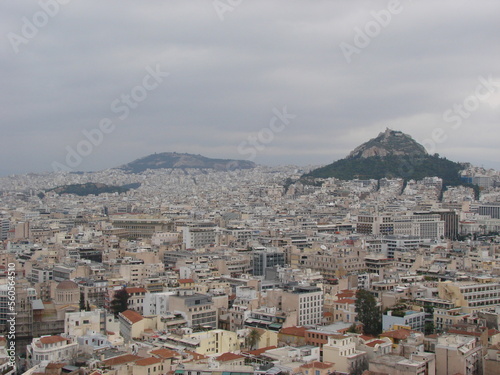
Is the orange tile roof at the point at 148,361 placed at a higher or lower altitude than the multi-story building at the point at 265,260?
lower

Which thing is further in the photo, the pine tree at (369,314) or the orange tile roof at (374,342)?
the pine tree at (369,314)

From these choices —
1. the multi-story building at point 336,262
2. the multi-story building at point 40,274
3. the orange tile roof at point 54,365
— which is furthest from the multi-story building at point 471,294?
the multi-story building at point 40,274

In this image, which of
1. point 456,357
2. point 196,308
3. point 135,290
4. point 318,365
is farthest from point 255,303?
point 456,357

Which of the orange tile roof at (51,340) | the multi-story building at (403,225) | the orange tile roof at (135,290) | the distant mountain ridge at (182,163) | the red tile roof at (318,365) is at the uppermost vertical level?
the distant mountain ridge at (182,163)

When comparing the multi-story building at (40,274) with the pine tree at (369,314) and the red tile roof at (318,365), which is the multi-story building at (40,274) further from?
the red tile roof at (318,365)

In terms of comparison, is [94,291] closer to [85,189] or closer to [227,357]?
[227,357]

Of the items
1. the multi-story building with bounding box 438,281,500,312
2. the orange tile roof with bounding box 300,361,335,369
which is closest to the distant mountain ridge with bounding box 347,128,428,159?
the multi-story building with bounding box 438,281,500,312

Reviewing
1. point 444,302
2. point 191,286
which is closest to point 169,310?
point 191,286
